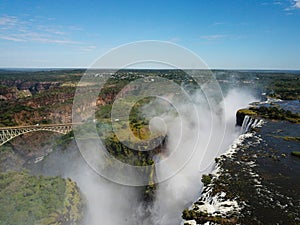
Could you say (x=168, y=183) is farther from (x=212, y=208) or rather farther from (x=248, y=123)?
(x=212, y=208)

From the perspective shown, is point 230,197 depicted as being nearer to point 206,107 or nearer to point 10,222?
point 10,222

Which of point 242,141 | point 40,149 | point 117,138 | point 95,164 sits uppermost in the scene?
point 242,141

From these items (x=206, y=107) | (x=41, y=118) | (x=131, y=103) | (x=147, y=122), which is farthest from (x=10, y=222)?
(x=41, y=118)

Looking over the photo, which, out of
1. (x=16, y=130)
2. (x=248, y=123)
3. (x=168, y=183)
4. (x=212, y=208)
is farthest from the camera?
(x=16, y=130)

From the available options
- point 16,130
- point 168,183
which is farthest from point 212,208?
point 16,130

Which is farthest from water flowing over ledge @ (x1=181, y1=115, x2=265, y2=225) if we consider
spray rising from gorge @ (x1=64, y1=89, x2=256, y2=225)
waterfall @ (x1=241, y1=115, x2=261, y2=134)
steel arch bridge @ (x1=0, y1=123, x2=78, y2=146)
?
steel arch bridge @ (x1=0, y1=123, x2=78, y2=146)

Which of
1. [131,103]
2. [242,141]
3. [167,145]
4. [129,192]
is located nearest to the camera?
[242,141]

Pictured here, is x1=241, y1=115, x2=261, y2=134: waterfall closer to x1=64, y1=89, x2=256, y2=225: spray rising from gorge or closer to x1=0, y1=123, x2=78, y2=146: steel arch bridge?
x1=64, y1=89, x2=256, y2=225: spray rising from gorge

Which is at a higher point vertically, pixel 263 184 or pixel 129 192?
pixel 263 184

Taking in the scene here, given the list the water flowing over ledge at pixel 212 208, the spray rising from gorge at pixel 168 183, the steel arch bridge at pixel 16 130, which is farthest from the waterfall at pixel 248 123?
the steel arch bridge at pixel 16 130
